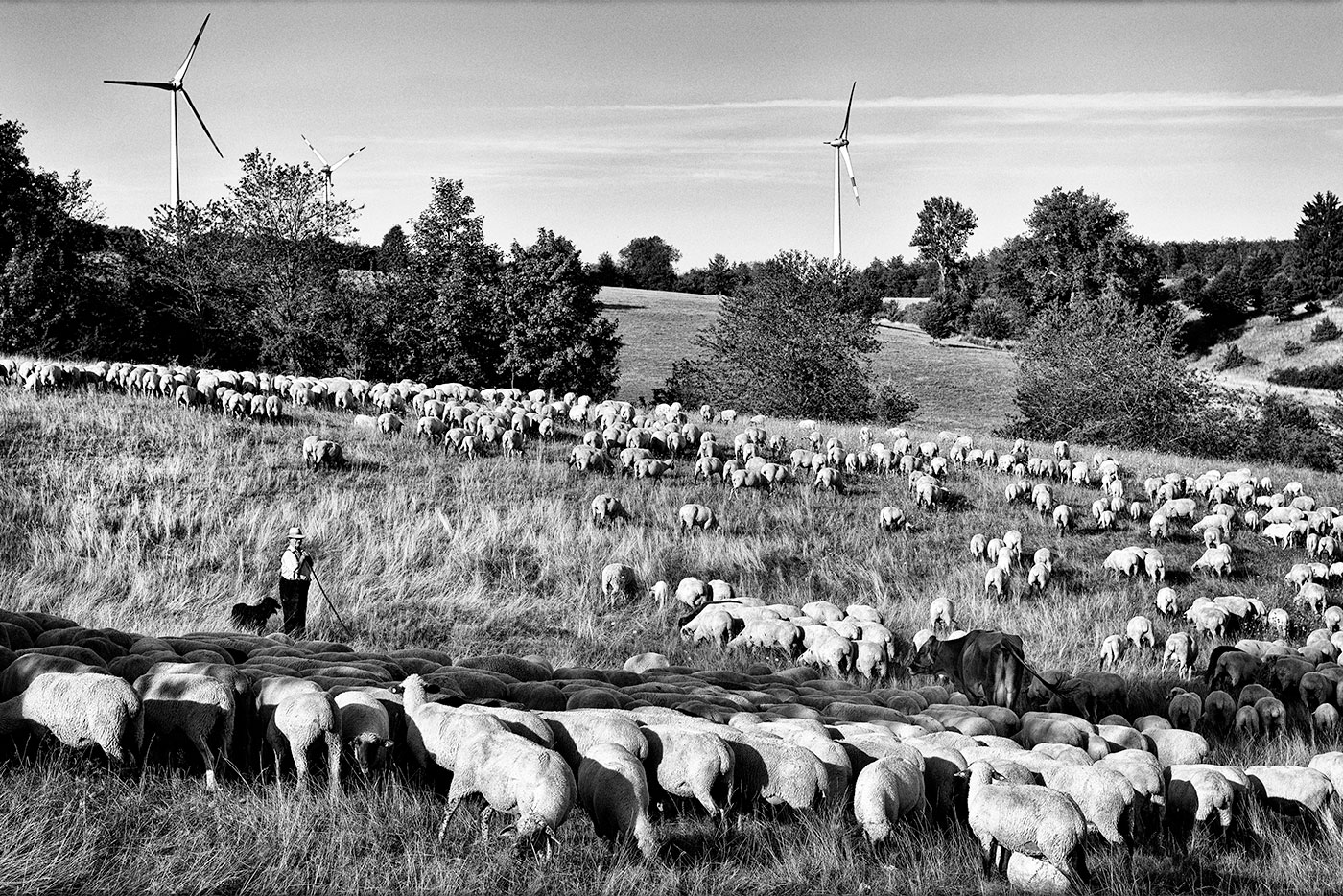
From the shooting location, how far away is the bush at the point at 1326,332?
85.6 m

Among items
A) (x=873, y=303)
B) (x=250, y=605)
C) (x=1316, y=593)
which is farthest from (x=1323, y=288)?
(x=250, y=605)

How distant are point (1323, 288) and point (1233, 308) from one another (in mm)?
9174

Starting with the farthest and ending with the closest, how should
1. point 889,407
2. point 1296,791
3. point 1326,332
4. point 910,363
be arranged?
point 1326,332 < point 910,363 < point 889,407 < point 1296,791

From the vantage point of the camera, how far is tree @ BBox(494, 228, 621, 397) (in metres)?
50.8

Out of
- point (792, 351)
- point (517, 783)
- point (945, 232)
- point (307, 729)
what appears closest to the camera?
point (517, 783)

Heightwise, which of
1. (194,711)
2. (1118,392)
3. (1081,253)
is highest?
(1081,253)

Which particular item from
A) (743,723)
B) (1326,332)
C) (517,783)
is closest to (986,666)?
(743,723)

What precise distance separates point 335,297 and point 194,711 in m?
44.5

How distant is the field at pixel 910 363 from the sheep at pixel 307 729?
167 feet

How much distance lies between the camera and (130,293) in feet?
163

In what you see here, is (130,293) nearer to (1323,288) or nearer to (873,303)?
(873,303)

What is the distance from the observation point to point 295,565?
16109 millimetres

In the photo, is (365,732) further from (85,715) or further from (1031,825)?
(1031,825)

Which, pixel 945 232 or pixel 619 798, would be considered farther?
pixel 945 232
